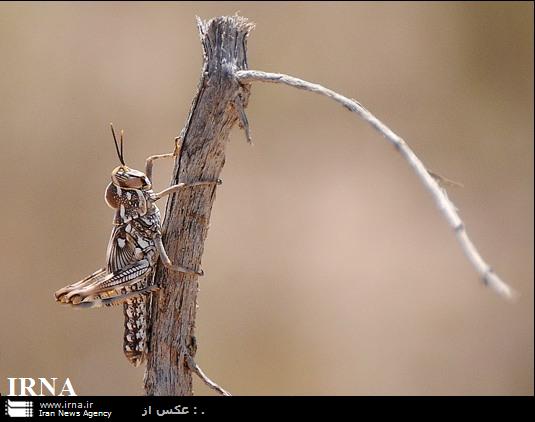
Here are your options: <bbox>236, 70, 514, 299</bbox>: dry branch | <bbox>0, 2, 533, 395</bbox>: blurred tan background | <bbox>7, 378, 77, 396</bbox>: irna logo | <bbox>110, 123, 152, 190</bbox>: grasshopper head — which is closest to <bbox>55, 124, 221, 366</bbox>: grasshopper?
<bbox>110, 123, 152, 190</bbox>: grasshopper head

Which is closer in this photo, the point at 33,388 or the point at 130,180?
the point at 130,180

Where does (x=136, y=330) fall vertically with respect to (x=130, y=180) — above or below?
below

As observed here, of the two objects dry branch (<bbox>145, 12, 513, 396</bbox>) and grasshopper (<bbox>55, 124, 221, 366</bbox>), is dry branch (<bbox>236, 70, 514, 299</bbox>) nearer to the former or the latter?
dry branch (<bbox>145, 12, 513, 396</bbox>)

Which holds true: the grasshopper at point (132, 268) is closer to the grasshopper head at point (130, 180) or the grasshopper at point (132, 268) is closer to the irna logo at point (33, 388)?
the grasshopper head at point (130, 180)
